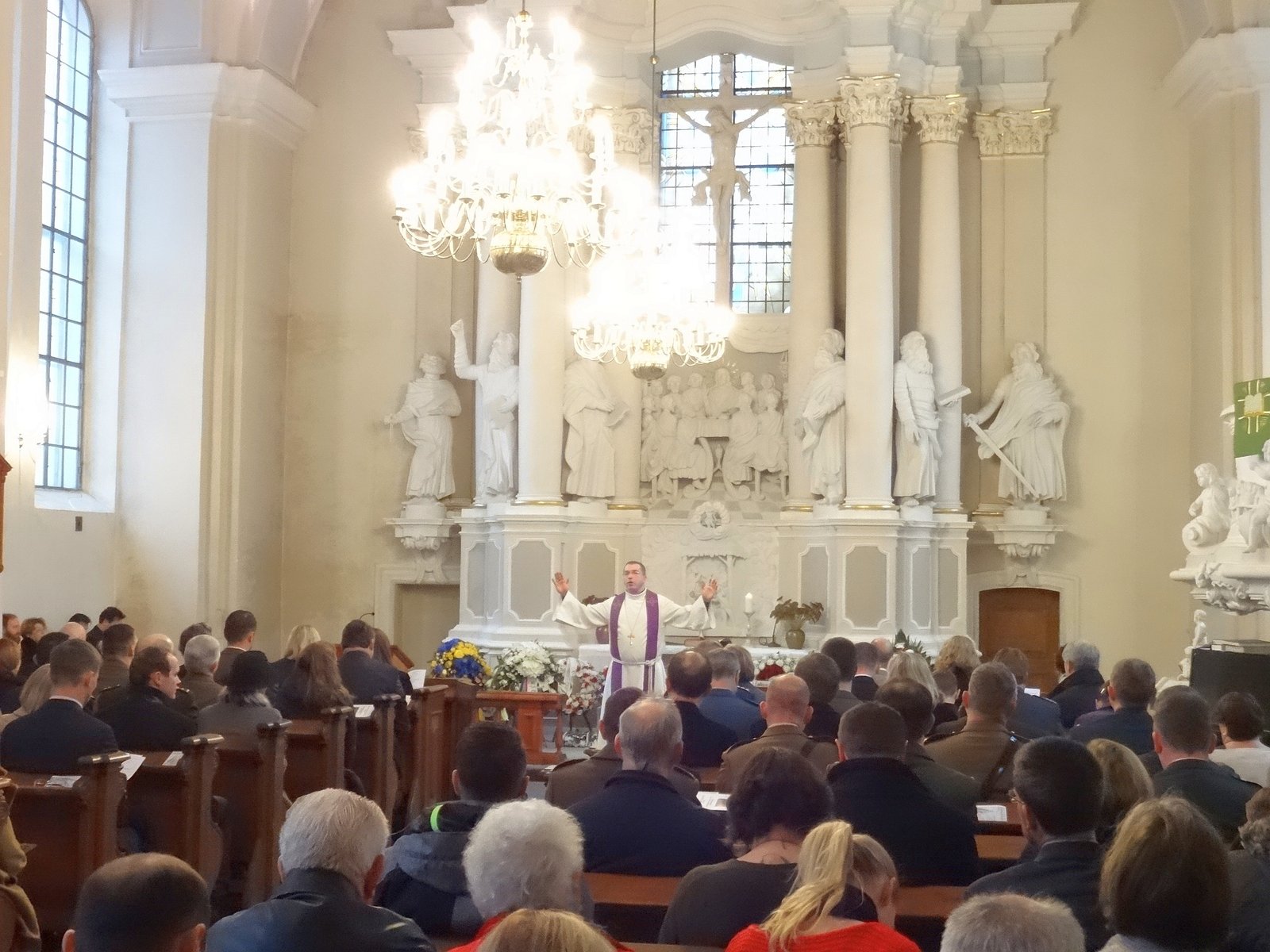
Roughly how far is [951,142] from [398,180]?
8.15 m

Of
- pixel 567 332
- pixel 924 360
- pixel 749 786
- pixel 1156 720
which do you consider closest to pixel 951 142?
pixel 924 360

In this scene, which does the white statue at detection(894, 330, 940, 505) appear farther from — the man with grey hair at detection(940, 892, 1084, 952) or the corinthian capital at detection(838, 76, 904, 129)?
the man with grey hair at detection(940, 892, 1084, 952)

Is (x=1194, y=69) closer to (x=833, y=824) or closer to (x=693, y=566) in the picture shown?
(x=693, y=566)

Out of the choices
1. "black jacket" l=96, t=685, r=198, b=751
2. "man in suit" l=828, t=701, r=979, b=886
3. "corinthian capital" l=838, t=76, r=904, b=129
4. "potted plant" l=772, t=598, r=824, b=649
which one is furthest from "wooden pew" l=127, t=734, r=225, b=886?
"corinthian capital" l=838, t=76, r=904, b=129

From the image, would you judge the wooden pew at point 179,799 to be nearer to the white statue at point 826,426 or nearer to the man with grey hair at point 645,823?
the man with grey hair at point 645,823

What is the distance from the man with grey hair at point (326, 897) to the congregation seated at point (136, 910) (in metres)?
0.70

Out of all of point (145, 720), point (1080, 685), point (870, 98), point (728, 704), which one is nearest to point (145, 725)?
point (145, 720)

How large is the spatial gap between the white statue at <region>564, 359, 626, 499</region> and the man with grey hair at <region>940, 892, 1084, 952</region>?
46.9 feet

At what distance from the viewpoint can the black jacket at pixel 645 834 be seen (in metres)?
5.11

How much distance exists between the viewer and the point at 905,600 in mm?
16281

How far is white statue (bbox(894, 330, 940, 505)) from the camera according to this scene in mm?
16375

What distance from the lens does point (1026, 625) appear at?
1742 centimetres

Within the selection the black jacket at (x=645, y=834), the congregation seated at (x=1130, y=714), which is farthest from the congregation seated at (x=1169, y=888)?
the congregation seated at (x=1130, y=714)

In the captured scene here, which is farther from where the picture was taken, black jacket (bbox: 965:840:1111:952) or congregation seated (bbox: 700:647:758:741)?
congregation seated (bbox: 700:647:758:741)
